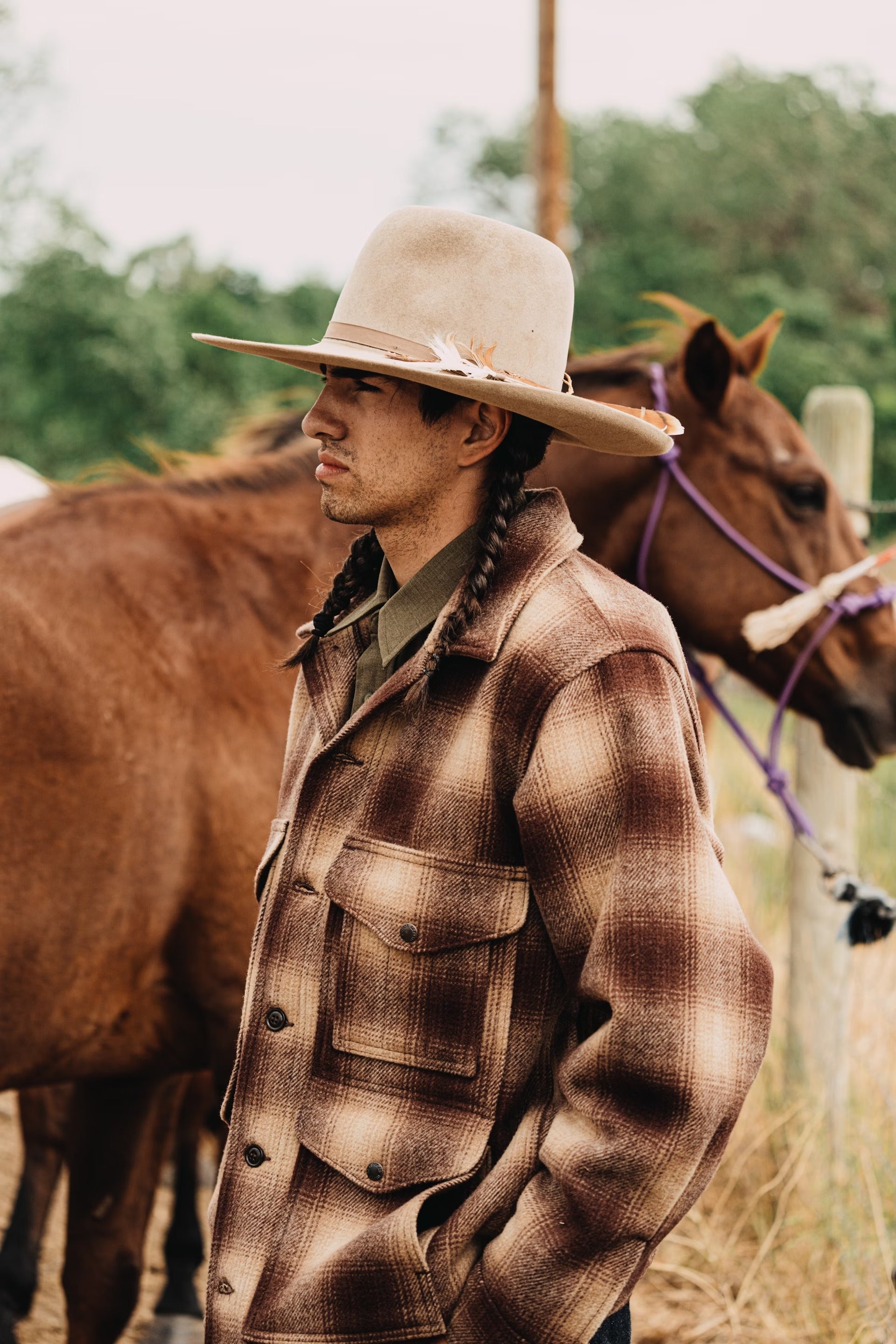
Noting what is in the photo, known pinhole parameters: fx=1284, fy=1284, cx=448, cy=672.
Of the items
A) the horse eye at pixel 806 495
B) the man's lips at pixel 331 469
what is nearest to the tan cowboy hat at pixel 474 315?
the man's lips at pixel 331 469

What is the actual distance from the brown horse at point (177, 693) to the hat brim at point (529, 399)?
45.8 inches

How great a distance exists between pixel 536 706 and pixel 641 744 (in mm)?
120

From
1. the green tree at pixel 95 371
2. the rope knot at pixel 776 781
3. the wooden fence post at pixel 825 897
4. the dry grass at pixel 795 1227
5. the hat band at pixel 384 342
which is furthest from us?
the green tree at pixel 95 371

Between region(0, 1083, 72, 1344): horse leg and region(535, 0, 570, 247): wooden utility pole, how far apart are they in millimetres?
8485

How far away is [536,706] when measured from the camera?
4.32 feet

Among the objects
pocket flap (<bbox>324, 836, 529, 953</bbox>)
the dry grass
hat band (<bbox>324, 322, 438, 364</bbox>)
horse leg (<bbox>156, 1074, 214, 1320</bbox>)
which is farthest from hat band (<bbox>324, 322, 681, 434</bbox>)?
horse leg (<bbox>156, 1074, 214, 1320</bbox>)

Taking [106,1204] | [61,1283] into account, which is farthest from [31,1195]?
[106,1204]

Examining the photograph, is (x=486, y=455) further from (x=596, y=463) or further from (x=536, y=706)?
(x=596, y=463)

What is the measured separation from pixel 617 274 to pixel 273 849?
31347 mm

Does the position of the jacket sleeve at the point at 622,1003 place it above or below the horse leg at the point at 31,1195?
above

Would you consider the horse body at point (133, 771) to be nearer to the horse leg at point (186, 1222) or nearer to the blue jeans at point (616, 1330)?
the horse leg at point (186, 1222)

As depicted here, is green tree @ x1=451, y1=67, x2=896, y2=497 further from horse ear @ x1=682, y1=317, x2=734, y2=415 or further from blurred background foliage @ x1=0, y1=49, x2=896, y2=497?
horse ear @ x1=682, y1=317, x2=734, y2=415

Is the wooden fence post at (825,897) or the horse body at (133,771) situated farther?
the wooden fence post at (825,897)

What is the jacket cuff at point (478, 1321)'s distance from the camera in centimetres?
121
